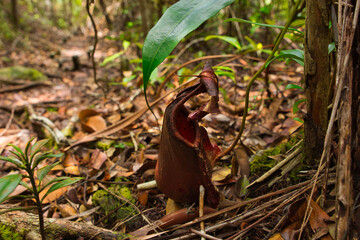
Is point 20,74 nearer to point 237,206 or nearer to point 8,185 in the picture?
point 8,185

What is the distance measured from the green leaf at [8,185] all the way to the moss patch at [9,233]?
32 cm

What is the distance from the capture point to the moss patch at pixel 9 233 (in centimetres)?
108

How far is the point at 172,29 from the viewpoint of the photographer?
3.15ft

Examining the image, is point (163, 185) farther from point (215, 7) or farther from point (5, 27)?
point (5, 27)

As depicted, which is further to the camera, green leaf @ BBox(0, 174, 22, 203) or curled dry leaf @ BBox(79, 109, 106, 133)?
curled dry leaf @ BBox(79, 109, 106, 133)

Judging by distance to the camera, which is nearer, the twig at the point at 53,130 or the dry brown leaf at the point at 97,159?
the dry brown leaf at the point at 97,159

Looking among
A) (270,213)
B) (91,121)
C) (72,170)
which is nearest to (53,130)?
(91,121)

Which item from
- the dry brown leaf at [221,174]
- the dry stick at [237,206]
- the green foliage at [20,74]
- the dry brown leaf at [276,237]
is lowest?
the dry brown leaf at [276,237]

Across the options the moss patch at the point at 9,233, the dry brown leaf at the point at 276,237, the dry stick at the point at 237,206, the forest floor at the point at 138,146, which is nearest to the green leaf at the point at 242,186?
the forest floor at the point at 138,146

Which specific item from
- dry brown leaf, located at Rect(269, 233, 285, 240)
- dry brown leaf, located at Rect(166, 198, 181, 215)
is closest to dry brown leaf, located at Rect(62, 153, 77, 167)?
dry brown leaf, located at Rect(166, 198, 181, 215)

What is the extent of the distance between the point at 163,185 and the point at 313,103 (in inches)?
28.1

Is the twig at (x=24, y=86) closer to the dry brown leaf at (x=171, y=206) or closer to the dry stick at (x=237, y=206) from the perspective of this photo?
the dry brown leaf at (x=171, y=206)

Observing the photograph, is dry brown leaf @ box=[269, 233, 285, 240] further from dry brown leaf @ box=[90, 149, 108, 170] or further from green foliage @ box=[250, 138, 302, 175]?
dry brown leaf @ box=[90, 149, 108, 170]

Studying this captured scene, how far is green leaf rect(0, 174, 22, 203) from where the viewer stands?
0.84 m
